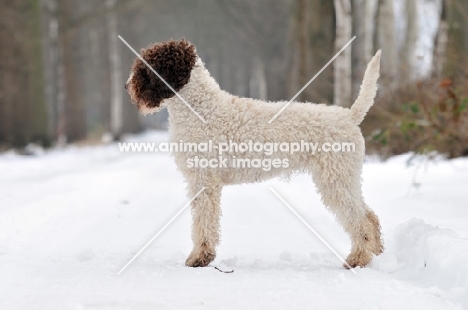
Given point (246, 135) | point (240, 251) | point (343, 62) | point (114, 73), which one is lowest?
point (114, 73)

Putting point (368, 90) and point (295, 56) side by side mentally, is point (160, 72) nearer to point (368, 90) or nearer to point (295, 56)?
point (368, 90)

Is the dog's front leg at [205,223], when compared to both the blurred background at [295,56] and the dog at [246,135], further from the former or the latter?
the blurred background at [295,56]

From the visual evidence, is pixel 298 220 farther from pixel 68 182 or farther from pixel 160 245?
pixel 68 182

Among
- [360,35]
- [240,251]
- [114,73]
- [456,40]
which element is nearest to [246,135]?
[240,251]

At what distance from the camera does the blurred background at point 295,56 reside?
9.27m

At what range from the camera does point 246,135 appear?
13.9 ft

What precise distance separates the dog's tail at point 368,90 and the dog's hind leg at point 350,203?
0.40m

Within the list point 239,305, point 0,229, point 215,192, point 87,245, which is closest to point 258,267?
point 215,192

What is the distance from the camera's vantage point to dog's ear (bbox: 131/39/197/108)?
4281 millimetres

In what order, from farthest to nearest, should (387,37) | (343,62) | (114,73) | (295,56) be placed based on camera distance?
1. (114,73)
2. (295,56)
3. (387,37)
4. (343,62)

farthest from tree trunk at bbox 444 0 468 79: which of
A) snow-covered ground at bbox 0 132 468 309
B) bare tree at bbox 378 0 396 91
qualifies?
snow-covered ground at bbox 0 132 468 309

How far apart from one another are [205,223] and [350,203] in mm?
1137

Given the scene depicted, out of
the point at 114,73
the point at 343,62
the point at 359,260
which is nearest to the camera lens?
the point at 359,260

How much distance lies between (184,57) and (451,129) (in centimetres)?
537
